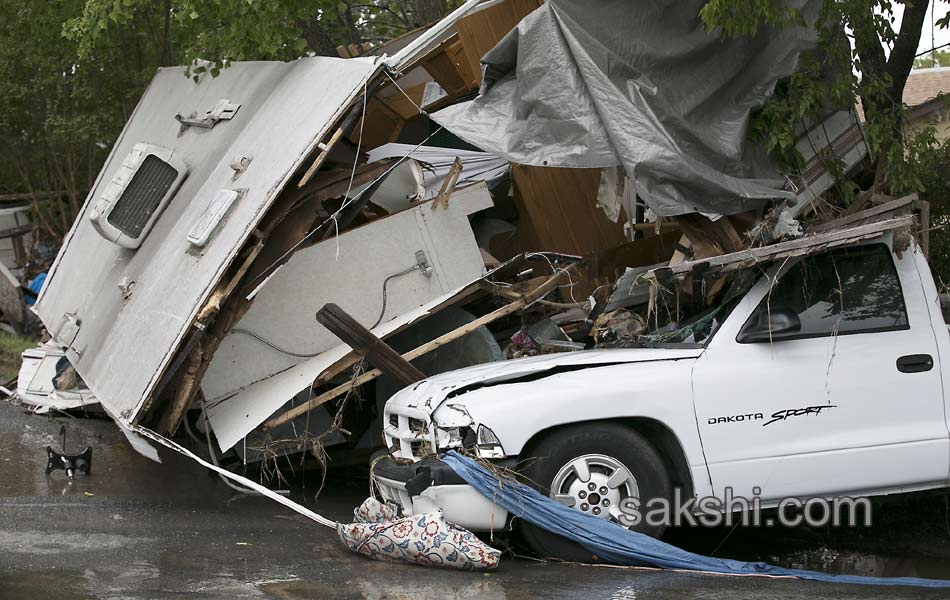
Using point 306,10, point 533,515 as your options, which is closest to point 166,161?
point 306,10

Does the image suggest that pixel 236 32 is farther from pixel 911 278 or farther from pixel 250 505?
pixel 911 278

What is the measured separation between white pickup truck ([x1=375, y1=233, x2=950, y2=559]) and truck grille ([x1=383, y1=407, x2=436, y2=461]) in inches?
0.5

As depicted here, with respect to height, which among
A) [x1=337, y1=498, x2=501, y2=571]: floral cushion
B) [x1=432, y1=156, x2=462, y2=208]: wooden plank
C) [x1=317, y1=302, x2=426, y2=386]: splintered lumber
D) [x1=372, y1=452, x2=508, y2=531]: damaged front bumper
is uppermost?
[x1=432, y1=156, x2=462, y2=208]: wooden plank

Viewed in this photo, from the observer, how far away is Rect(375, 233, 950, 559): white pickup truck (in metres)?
6.27

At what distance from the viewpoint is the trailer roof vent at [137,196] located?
9.98 meters

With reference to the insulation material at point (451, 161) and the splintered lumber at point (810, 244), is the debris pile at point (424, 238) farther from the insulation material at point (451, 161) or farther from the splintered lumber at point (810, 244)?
the insulation material at point (451, 161)

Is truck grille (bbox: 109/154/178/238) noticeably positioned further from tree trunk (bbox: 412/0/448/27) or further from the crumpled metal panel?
tree trunk (bbox: 412/0/448/27)

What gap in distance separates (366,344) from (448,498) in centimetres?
163

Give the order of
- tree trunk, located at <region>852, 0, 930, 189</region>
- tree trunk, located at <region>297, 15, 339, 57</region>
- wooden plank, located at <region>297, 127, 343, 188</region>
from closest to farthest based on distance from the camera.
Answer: wooden plank, located at <region>297, 127, 343, 188</region> < tree trunk, located at <region>852, 0, 930, 189</region> < tree trunk, located at <region>297, 15, 339, 57</region>

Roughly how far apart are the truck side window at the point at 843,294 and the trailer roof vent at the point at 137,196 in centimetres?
564

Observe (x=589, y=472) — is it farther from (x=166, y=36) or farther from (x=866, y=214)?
(x=166, y=36)

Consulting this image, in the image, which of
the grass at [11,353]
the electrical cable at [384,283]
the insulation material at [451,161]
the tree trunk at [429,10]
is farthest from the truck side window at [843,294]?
the grass at [11,353]

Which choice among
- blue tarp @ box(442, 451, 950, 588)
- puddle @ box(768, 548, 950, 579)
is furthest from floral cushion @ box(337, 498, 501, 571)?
puddle @ box(768, 548, 950, 579)

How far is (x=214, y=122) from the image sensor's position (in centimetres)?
1038
